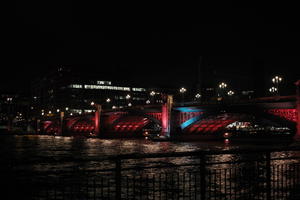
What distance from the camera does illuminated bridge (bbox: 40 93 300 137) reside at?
6925 cm

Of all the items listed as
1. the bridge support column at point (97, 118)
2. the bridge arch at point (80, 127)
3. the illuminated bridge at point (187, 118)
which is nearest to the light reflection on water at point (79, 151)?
the illuminated bridge at point (187, 118)

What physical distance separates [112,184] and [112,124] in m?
96.8

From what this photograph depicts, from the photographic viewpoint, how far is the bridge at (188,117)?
6894cm

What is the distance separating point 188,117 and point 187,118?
0.32 metres

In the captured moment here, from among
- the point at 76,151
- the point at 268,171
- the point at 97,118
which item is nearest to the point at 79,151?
the point at 76,151

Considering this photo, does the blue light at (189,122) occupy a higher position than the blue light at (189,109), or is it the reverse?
the blue light at (189,109)

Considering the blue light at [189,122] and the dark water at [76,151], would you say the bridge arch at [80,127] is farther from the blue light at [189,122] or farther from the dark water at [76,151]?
the dark water at [76,151]

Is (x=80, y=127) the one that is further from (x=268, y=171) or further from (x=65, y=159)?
(x=65, y=159)

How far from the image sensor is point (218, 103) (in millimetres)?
80125

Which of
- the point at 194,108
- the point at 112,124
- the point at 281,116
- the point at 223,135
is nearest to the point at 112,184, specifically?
the point at 281,116

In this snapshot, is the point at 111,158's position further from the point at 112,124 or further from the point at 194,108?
the point at 112,124

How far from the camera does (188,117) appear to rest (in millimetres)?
93750

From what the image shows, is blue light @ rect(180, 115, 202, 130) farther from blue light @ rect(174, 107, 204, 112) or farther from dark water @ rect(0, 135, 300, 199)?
dark water @ rect(0, 135, 300, 199)

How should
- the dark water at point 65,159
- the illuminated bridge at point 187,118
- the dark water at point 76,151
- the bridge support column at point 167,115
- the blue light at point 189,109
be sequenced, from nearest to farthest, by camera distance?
1. the dark water at point 65,159
2. the dark water at point 76,151
3. the illuminated bridge at point 187,118
4. the blue light at point 189,109
5. the bridge support column at point 167,115
